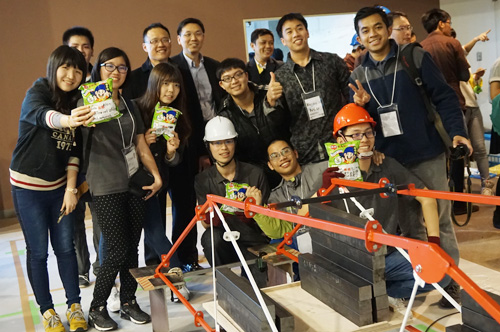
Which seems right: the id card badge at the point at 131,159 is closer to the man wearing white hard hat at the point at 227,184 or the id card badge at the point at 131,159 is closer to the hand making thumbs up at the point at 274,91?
the man wearing white hard hat at the point at 227,184

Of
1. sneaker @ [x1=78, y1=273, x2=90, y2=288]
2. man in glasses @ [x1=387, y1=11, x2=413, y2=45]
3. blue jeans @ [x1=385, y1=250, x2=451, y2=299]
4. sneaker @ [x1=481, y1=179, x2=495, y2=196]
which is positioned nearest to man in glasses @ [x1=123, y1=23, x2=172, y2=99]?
sneaker @ [x1=78, y1=273, x2=90, y2=288]

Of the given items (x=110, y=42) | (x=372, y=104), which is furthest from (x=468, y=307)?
(x=110, y=42)

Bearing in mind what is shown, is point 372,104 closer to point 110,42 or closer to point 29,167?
point 29,167

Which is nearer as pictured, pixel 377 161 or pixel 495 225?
pixel 377 161

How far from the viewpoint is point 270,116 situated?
3.99m

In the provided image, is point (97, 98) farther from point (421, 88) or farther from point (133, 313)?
point (421, 88)

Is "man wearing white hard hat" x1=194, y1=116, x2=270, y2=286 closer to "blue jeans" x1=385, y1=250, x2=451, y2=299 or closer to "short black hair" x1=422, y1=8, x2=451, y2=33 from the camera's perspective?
"blue jeans" x1=385, y1=250, x2=451, y2=299

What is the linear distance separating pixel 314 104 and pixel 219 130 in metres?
0.66

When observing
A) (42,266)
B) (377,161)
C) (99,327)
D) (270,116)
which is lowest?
(99,327)

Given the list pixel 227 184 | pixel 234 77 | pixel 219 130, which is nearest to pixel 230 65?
pixel 234 77

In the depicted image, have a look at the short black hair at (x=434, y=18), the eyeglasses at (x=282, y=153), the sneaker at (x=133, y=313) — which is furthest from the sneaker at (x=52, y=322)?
the short black hair at (x=434, y=18)

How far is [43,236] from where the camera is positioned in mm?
3541

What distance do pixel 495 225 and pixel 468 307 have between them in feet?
11.9

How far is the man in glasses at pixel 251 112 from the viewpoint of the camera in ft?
13.1
